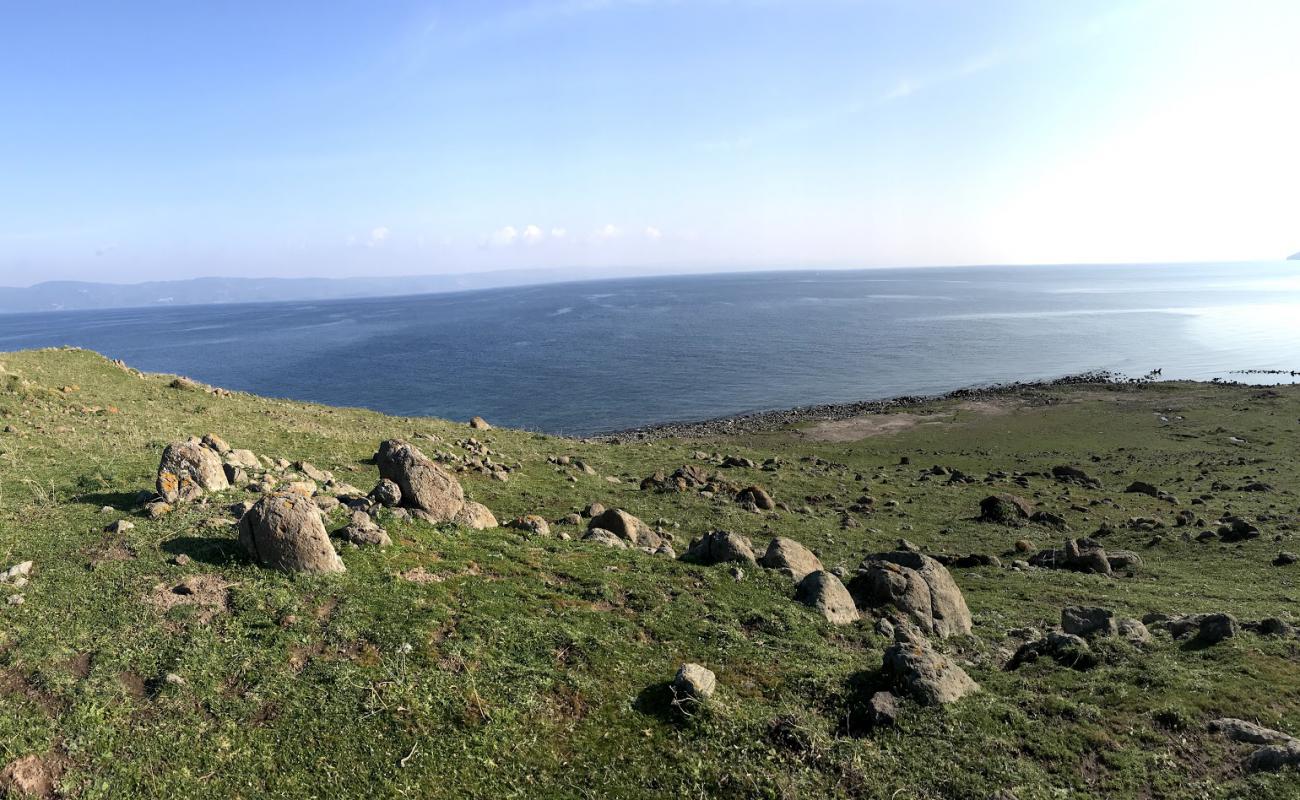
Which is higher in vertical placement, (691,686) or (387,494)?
(387,494)

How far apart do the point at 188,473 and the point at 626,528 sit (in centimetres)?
1570

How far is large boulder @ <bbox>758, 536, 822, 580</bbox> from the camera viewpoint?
22828 millimetres

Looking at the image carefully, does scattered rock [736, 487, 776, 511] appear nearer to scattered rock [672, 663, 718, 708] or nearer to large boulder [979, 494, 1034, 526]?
large boulder [979, 494, 1034, 526]

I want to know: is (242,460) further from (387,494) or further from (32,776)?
(32,776)

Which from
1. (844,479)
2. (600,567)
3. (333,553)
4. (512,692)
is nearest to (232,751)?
(512,692)

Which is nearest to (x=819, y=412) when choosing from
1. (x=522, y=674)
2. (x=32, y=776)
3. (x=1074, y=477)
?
(x=1074, y=477)

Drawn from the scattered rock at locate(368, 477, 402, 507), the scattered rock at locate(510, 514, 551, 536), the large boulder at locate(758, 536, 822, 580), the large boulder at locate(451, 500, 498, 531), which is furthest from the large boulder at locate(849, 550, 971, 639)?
the scattered rock at locate(368, 477, 402, 507)

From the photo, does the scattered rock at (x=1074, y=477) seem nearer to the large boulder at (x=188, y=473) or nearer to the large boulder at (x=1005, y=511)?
the large boulder at (x=1005, y=511)

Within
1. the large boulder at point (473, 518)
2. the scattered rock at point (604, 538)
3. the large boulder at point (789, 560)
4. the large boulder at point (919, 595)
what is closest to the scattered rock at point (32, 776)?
the large boulder at point (473, 518)

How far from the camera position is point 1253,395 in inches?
3388

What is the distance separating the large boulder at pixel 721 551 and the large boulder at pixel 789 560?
0.63 metres

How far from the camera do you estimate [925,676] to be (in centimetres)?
1454

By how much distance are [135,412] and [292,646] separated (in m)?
32.9

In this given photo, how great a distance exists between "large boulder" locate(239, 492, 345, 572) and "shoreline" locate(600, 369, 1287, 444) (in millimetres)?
56870
